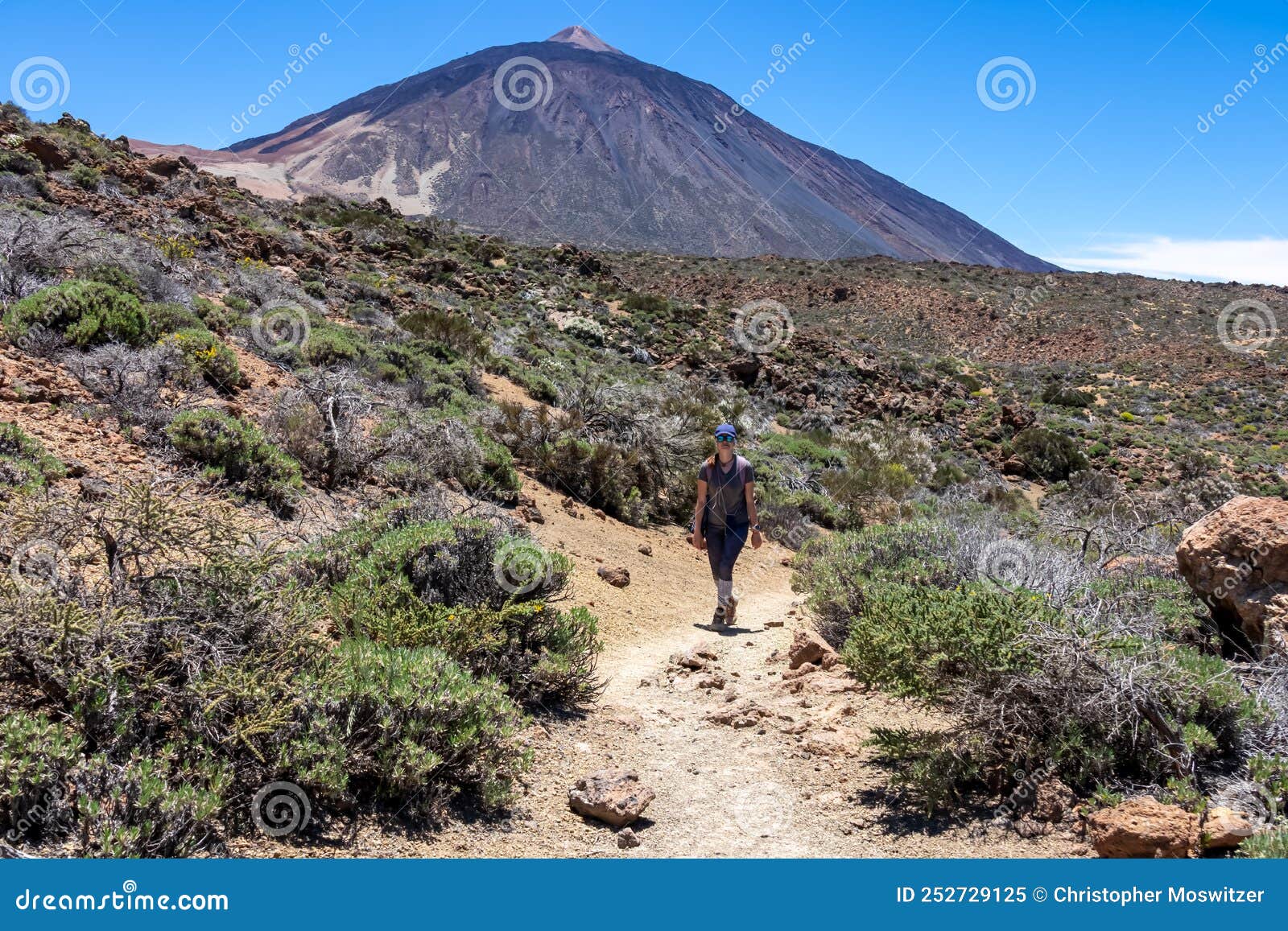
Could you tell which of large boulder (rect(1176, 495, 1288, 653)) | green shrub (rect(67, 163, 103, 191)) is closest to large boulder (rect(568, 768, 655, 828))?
large boulder (rect(1176, 495, 1288, 653))

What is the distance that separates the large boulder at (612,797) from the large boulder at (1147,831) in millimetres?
1567

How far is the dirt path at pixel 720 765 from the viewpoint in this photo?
2.97m

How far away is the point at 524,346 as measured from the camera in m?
15.7

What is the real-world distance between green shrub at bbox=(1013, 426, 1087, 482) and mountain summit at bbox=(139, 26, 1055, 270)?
6867cm

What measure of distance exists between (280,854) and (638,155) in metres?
143

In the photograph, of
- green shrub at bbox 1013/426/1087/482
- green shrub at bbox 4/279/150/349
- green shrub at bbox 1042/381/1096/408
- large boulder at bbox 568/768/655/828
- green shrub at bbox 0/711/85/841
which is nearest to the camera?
green shrub at bbox 0/711/85/841

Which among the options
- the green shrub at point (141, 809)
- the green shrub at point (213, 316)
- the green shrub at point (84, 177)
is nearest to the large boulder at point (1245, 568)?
the green shrub at point (141, 809)

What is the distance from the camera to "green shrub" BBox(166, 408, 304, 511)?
5738 millimetres

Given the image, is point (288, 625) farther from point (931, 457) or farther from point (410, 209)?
point (410, 209)

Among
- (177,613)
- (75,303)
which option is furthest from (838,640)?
(75,303)

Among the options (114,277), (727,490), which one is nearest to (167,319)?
(114,277)

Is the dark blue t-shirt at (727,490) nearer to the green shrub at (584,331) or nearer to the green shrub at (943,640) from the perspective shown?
the green shrub at (943,640)

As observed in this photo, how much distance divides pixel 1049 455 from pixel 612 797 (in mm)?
19175

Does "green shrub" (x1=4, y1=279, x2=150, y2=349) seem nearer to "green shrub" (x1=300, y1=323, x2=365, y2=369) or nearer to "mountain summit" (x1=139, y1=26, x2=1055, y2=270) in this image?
"green shrub" (x1=300, y1=323, x2=365, y2=369)
